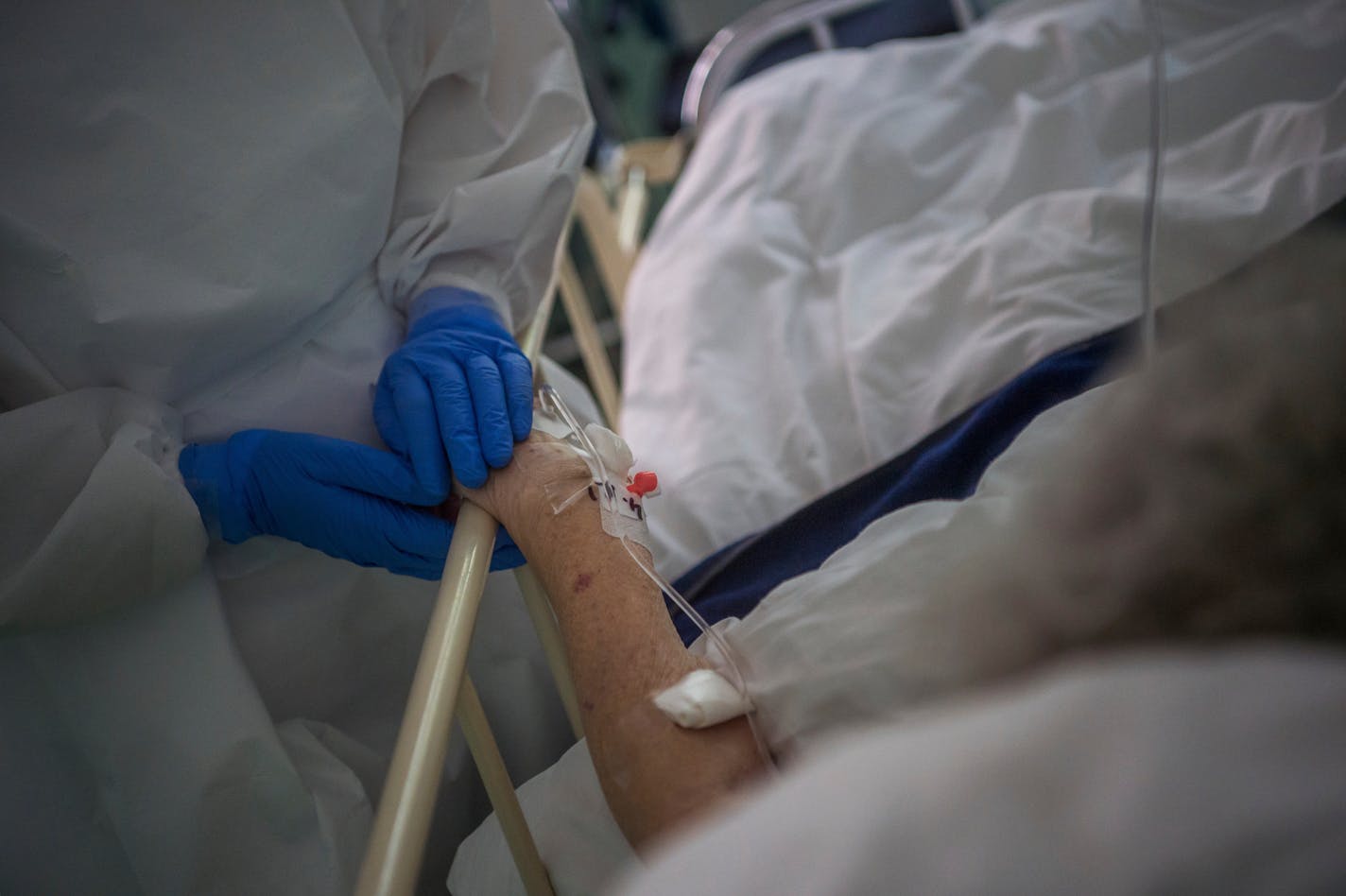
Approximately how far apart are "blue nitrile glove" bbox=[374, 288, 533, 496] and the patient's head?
64cm

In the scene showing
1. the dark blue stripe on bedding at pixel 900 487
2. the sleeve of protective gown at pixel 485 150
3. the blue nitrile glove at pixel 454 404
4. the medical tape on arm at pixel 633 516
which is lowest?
the dark blue stripe on bedding at pixel 900 487

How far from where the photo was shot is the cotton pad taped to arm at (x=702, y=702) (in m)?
0.61

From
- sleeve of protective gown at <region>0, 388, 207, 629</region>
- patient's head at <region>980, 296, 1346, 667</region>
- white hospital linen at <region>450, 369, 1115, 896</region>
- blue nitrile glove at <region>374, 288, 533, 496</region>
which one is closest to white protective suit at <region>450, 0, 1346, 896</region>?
white hospital linen at <region>450, 369, 1115, 896</region>

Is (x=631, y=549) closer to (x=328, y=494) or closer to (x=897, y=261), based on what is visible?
(x=328, y=494)

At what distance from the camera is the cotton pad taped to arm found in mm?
614

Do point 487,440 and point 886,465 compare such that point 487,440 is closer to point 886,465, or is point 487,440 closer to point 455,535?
point 455,535

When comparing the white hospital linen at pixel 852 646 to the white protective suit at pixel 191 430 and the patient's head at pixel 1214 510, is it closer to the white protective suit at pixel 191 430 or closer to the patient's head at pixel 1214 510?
the patient's head at pixel 1214 510

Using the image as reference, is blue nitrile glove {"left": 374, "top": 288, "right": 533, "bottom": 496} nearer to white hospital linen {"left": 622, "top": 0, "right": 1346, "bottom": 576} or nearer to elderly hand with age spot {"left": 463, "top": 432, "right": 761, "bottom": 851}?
elderly hand with age spot {"left": 463, "top": 432, "right": 761, "bottom": 851}

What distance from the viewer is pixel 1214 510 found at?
372 mm

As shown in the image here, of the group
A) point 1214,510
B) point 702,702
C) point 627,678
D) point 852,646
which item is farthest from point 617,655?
point 1214,510

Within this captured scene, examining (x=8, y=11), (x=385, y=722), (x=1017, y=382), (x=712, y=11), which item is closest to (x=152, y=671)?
(x=385, y=722)

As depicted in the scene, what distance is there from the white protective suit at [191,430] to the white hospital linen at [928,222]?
42 centimetres

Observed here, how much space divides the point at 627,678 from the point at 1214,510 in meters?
0.45

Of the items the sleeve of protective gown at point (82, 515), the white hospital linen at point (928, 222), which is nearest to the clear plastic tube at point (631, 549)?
the white hospital linen at point (928, 222)
